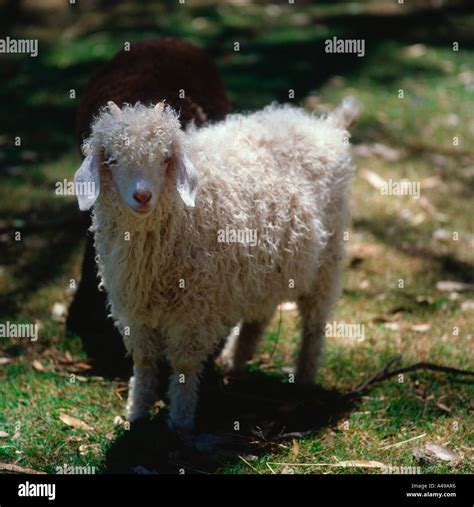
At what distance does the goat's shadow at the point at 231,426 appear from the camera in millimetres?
3795

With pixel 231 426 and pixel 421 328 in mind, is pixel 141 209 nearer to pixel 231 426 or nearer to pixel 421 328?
pixel 231 426

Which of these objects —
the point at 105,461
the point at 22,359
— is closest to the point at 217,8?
the point at 22,359

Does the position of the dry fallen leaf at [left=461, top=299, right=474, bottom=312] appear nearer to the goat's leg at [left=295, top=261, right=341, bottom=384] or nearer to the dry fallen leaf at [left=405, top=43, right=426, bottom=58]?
the goat's leg at [left=295, top=261, right=341, bottom=384]

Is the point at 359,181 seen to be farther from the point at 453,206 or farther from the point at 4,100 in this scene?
the point at 4,100

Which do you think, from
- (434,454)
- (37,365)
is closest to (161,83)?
(37,365)

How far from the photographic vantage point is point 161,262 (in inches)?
146

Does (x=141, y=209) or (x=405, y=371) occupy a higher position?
(x=141, y=209)

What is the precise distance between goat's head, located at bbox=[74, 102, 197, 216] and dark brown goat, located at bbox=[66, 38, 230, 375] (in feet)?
3.06

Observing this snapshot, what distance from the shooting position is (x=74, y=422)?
4.08 meters

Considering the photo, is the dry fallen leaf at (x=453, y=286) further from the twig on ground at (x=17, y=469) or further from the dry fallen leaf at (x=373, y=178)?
the twig on ground at (x=17, y=469)

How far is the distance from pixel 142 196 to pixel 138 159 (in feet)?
0.55

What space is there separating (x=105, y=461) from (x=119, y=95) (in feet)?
6.62

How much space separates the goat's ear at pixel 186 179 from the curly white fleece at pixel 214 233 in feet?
0.23

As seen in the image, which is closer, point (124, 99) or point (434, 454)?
point (434, 454)
